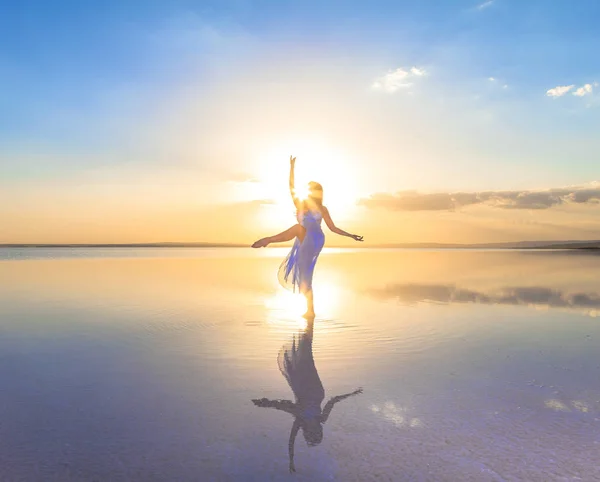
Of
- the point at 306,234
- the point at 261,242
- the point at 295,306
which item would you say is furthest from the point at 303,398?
the point at 295,306

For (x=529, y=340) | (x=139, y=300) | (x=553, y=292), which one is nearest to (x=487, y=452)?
(x=529, y=340)

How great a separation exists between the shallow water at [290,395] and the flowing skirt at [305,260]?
1.22 m

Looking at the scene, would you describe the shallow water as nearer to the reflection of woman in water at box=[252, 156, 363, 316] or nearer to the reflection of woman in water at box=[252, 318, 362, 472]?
the reflection of woman in water at box=[252, 318, 362, 472]

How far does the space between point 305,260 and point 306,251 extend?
0.93ft

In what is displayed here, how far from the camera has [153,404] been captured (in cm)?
620

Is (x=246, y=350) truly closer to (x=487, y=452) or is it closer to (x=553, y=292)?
(x=487, y=452)

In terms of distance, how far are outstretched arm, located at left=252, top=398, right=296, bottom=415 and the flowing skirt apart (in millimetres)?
8778

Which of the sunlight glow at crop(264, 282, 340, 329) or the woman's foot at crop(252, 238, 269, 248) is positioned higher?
the woman's foot at crop(252, 238, 269, 248)

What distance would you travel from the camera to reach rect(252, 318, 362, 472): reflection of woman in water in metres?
5.32

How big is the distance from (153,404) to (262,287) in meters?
17.3

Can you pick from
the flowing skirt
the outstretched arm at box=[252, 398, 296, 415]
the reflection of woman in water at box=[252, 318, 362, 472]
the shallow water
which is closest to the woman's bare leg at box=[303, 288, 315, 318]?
the flowing skirt

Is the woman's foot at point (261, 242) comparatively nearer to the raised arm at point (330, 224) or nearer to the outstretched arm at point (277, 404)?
the raised arm at point (330, 224)

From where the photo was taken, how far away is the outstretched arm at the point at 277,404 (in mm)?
6059

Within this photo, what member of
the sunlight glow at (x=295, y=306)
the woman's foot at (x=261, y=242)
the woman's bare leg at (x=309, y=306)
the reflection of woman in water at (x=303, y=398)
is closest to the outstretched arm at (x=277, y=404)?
the reflection of woman in water at (x=303, y=398)
